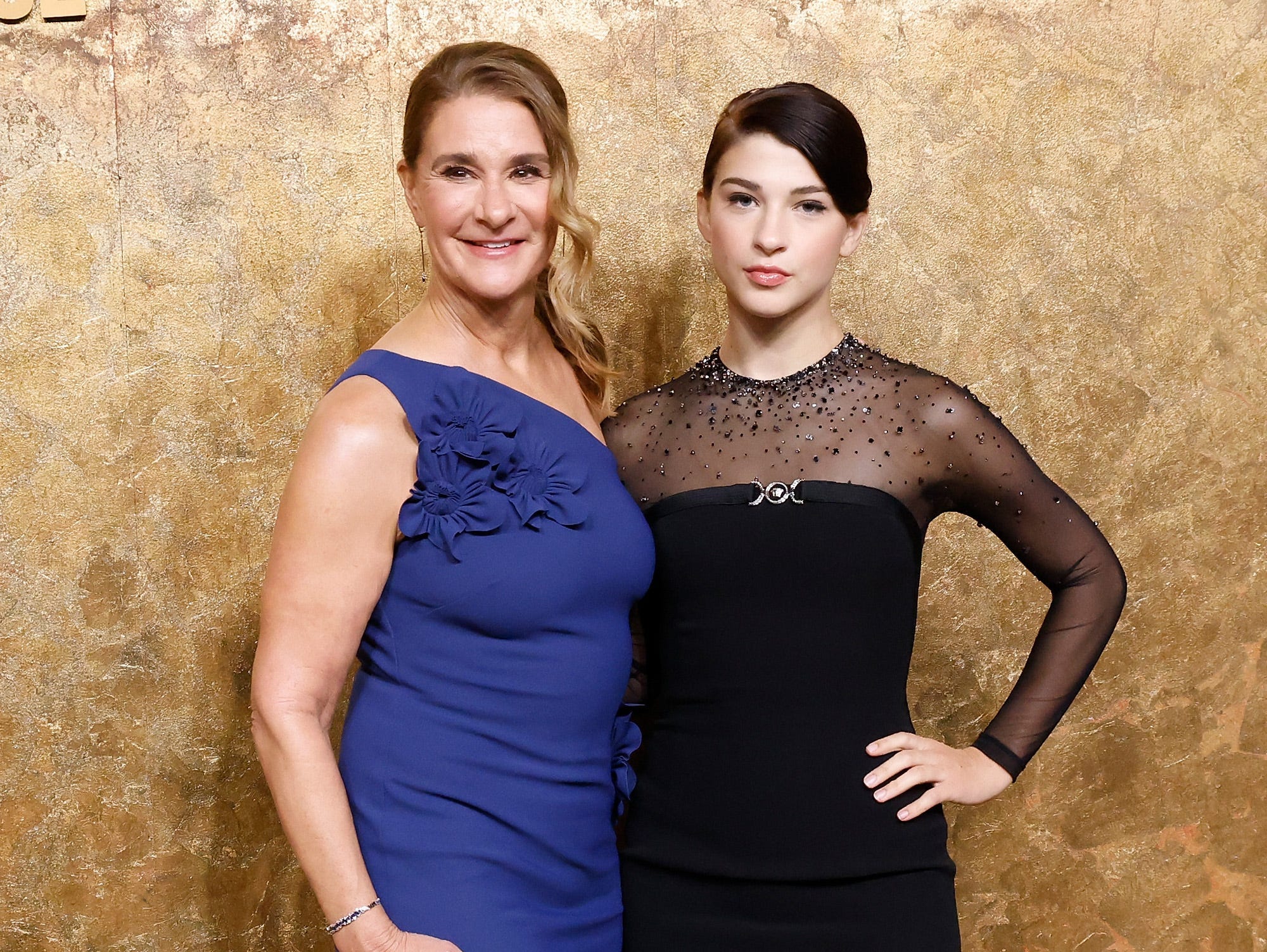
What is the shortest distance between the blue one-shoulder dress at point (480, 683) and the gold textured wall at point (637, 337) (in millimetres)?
970

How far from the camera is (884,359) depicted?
1.76m

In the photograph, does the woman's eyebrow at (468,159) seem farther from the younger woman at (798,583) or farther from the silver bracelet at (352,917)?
the silver bracelet at (352,917)

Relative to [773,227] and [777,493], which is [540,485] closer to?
[777,493]

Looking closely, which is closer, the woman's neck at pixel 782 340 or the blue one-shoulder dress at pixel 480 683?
the blue one-shoulder dress at pixel 480 683

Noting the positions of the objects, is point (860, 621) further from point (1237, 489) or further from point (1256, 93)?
point (1256, 93)

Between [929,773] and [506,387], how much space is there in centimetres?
85

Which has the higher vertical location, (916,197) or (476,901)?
(916,197)

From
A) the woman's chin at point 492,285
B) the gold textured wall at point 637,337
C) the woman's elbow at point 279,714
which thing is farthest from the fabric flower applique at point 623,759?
the gold textured wall at point 637,337

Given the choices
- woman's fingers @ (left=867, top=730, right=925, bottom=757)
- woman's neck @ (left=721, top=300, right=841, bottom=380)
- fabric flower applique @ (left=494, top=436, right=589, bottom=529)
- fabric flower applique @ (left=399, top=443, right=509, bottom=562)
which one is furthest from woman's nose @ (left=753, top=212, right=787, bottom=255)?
woman's fingers @ (left=867, top=730, right=925, bottom=757)

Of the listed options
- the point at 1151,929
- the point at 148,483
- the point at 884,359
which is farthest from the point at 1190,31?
the point at 148,483

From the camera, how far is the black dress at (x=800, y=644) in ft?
5.28

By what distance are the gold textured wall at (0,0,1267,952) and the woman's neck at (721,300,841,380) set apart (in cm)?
75

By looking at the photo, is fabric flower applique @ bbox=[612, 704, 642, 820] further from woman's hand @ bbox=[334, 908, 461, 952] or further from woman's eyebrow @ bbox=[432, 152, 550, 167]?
woman's eyebrow @ bbox=[432, 152, 550, 167]

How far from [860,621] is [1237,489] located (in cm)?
134
